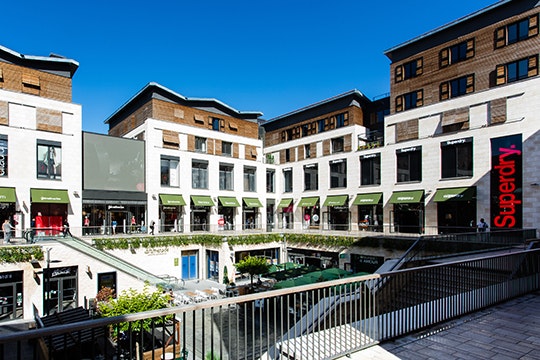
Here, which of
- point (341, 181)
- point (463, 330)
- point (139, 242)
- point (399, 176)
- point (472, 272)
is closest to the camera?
point (463, 330)

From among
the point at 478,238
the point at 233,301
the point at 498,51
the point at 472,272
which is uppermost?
the point at 498,51

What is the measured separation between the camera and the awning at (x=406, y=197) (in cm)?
2846

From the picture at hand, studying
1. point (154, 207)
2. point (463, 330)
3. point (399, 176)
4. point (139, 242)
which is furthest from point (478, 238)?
point (154, 207)

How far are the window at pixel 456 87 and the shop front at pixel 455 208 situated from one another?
8.05m

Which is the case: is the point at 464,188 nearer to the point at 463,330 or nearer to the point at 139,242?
the point at 463,330

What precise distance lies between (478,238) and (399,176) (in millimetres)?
12492

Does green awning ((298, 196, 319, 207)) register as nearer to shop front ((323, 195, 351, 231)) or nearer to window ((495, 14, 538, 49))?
shop front ((323, 195, 351, 231))

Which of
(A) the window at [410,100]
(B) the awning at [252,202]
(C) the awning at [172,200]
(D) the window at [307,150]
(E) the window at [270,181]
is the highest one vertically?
(A) the window at [410,100]

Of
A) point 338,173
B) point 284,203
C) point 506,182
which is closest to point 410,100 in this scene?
point 338,173

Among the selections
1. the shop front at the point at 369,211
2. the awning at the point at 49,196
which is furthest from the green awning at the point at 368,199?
the awning at the point at 49,196

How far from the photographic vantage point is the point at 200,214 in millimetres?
36000

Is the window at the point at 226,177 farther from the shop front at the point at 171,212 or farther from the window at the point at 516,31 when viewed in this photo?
the window at the point at 516,31

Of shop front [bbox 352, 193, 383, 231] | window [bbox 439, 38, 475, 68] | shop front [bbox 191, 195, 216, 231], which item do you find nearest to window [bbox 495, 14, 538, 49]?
window [bbox 439, 38, 475, 68]

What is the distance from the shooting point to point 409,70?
31469 mm
